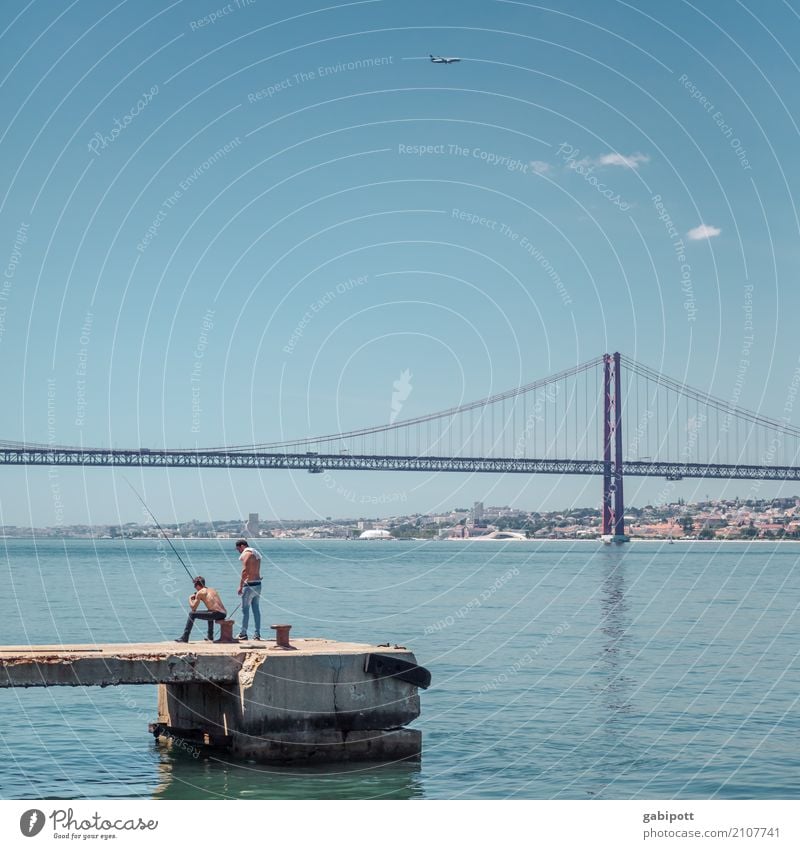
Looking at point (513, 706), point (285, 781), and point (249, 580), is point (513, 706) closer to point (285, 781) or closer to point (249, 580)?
point (249, 580)

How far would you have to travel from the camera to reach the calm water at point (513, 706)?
1720cm

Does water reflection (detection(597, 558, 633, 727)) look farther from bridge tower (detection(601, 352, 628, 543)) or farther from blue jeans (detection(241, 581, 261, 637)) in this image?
bridge tower (detection(601, 352, 628, 543))

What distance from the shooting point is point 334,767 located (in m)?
16.8

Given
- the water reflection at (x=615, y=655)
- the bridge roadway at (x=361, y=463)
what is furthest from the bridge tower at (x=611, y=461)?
the water reflection at (x=615, y=655)

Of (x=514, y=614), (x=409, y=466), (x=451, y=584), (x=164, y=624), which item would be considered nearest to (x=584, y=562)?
(x=409, y=466)

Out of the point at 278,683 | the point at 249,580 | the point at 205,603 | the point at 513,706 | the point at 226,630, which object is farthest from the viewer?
the point at 513,706

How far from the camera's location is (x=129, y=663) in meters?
16.8

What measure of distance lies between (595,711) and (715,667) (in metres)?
8.06

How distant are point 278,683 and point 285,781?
118 centimetres

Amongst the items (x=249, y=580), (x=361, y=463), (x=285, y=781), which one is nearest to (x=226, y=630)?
(x=249, y=580)

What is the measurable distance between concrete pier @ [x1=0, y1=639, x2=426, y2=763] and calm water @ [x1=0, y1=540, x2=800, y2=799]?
36cm

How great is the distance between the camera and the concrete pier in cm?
1661

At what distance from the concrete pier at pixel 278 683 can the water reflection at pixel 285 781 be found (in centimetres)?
20
